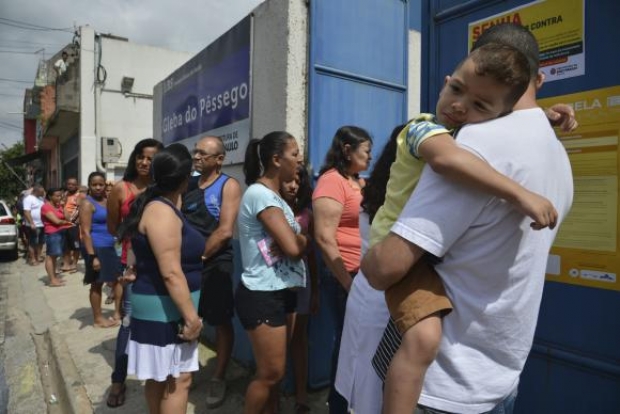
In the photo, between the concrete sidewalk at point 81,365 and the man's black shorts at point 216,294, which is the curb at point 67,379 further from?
the man's black shorts at point 216,294

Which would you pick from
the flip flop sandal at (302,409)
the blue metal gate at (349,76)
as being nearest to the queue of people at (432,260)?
the flip flop sandal at (302,409)

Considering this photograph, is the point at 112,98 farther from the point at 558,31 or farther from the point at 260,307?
the point at 558,31

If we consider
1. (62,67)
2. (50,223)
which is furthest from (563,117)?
(62,67)

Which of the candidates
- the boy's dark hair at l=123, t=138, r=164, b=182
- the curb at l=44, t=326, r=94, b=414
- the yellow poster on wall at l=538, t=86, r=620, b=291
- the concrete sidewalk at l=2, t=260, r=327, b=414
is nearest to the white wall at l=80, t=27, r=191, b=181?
the concrete sidewalk at l=2, t=260, r=327, b=414

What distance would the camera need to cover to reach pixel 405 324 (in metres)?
1.11

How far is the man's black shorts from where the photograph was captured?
316cm

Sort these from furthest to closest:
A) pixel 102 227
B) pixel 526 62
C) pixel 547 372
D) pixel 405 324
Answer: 1. pixel 102 227
2. pixel 547 372
3. pixel 405 324
4. pixel 526 62

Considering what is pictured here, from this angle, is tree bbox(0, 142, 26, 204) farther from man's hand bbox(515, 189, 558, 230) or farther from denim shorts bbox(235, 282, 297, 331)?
man's hand bbox(515, 189, 558, 230)

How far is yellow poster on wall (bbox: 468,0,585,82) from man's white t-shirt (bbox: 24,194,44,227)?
10.7 metres

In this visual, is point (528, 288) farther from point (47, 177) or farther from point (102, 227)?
point (47, 177)

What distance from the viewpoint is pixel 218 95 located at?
4.20m

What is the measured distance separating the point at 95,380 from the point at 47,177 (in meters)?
23.3

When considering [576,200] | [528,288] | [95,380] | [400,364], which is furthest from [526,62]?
[95,380]

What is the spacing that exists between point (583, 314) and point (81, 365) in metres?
4.02
